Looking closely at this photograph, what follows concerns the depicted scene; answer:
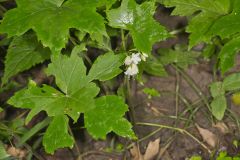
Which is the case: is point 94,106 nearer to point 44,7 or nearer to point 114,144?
point 44,7

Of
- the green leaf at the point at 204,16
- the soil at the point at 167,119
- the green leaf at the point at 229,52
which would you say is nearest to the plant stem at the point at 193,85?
the soil at the point at 167,119

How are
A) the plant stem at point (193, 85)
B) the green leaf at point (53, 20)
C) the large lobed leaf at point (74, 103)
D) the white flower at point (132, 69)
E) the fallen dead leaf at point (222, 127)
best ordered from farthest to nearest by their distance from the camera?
1. the plant stem at point (193, 85)
2. the fallen dead leaf at point (222, 127)
3. the white flower at point (132, 69)
4. the large lobed leaf at point (74, 103)
5. the green leaf at point (53, 20)

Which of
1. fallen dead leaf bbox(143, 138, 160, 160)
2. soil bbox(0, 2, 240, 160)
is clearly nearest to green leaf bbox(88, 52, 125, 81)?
soil bbox(0, 2, 240, 160)

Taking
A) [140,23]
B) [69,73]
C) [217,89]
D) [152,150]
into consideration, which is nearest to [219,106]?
[217,89]

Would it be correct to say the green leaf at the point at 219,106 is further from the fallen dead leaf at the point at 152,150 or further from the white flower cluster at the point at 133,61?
the white flower cluster at the point at 133,61

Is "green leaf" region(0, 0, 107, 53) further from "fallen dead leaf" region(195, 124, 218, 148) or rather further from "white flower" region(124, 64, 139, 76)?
"fallen dead leaf" region(195, 124, 218, 148)

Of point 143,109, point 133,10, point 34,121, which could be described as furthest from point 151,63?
point 34,121
